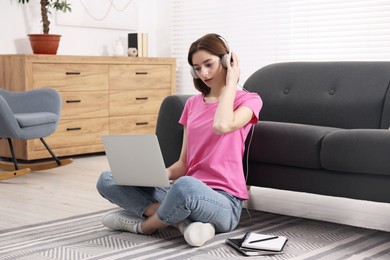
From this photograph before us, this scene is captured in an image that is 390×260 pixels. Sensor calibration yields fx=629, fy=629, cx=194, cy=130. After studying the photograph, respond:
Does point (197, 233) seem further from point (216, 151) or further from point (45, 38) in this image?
point (45, 38)

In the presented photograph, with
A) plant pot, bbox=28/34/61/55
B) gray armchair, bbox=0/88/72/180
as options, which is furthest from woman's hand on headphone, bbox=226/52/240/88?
plant pot, bbox=28/34/61/55

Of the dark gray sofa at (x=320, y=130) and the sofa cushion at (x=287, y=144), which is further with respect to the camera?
the sofa cushion at (x=287, y=144)

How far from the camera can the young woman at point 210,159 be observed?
2605 mm

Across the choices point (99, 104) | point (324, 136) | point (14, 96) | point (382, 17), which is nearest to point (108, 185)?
point (324, 136)

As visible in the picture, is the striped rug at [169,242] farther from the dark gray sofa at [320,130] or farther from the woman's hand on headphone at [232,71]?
the woman's hand on headphone at [232,71]

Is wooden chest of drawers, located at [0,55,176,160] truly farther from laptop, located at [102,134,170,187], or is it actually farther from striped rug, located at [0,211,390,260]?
laptop, located at [102,134,170,187]

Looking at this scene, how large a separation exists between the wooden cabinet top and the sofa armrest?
77.9 inches

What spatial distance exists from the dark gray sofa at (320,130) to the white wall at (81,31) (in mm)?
2460

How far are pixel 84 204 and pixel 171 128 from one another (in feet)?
2.25

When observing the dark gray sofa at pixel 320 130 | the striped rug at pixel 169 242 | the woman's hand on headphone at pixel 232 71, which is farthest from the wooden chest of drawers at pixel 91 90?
the woman's hand on headphone at pixel 232 71

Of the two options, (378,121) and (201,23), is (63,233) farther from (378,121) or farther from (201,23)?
(201,23)

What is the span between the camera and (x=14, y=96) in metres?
4.69

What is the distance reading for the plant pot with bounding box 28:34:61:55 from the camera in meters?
5.16

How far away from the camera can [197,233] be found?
252 cm
